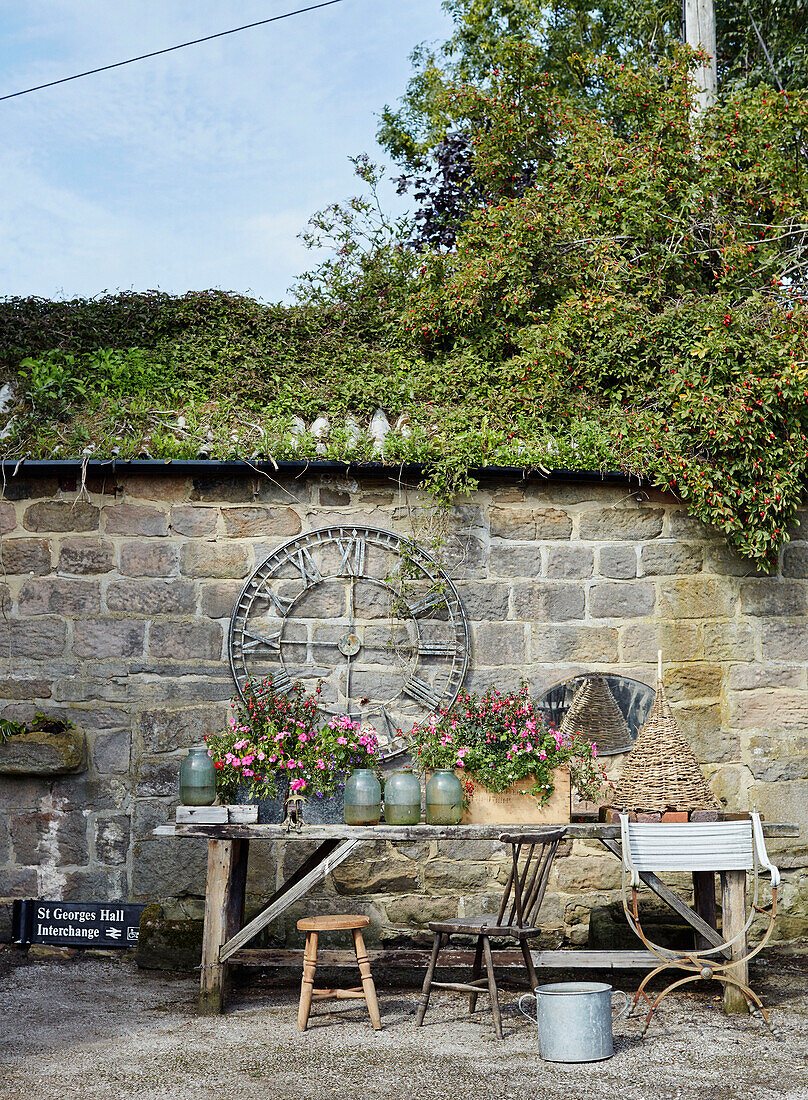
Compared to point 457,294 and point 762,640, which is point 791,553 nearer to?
point 762,640

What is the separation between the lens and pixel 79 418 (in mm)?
6012

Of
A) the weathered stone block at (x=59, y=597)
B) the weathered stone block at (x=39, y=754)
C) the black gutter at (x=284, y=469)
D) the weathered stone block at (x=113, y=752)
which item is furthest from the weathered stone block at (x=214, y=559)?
the weathered stone block at (x=39, y=754)

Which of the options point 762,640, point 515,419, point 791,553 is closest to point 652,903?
point 762,640

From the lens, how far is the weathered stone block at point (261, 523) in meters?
5.64

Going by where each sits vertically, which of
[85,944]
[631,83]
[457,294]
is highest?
[631,83]

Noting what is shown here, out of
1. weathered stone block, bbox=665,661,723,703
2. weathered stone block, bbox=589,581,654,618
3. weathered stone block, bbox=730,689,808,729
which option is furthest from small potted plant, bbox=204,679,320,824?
weathered stone block, bbox=730,689,808,729

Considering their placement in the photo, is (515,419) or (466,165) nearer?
(515,419)

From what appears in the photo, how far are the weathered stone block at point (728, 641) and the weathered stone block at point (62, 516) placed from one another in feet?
11.4

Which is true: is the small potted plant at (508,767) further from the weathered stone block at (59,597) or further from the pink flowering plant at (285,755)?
the weathered stone block at (59,597)

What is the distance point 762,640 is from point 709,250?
262cm

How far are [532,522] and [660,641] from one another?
0.97 meters

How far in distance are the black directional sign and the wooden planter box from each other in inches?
83.0

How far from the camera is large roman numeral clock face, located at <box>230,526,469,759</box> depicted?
5527mm

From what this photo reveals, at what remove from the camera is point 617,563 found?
5684 millimetres
